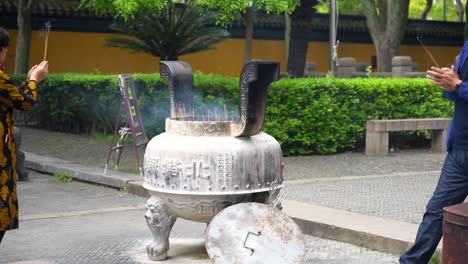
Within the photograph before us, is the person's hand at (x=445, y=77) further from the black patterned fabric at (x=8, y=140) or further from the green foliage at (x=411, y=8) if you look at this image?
the green foliage at (x=411, y=8)

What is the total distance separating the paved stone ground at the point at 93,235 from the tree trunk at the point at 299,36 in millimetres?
7266

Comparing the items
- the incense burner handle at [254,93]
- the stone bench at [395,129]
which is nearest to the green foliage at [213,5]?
the stone bench at [395,129]

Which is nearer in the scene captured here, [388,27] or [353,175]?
[353,175]

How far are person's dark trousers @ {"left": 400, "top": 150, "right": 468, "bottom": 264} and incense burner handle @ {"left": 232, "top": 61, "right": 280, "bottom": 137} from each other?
63.1 inches

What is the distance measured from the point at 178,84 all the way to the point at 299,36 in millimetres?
10487

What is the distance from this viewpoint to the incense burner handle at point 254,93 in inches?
273

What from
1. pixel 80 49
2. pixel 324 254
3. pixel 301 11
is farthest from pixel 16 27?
pixel 324 254

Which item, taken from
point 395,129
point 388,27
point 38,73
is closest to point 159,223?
point 38,73

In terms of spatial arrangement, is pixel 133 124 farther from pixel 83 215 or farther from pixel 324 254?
pixel 324 254

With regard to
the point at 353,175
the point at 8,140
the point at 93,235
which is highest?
the point at 8,140

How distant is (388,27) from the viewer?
1086 inches

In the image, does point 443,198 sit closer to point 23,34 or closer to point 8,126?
point 8,126

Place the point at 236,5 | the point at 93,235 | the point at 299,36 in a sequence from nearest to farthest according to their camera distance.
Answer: the point at 93,235
the point at 236,5
the point at 299,36

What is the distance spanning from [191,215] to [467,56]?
259 centimetres
